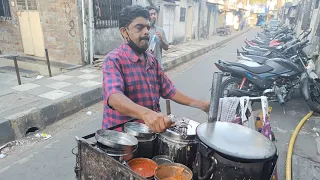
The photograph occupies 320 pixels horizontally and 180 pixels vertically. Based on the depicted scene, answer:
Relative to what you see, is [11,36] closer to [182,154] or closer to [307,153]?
[182,154]

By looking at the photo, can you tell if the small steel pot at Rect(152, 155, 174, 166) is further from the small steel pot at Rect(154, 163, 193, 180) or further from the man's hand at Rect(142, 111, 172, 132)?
the man's hand at Rect(142, 111, 172, 132)

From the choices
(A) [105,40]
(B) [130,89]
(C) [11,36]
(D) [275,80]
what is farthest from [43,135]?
(C) [11,36]

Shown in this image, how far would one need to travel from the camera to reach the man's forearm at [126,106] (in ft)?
4.71

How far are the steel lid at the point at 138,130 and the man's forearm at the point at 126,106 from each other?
0.44 ft

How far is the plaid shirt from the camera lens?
1.69 m

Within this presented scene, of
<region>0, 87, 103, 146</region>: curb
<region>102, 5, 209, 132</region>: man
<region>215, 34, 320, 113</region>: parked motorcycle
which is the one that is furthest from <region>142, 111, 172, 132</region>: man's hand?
<region>215, 34, 320, 113</region>: parked motorcycle

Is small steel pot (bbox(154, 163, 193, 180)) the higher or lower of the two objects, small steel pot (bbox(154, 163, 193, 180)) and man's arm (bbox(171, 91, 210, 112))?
the lower

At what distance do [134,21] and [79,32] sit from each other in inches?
258

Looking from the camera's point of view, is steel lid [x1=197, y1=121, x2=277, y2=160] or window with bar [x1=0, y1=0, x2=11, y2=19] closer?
steel lid [x1=197, y1=121, x2=277, y2=160]

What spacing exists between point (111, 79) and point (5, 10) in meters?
10.5

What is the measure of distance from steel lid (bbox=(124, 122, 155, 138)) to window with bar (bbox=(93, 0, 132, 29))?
7.30m

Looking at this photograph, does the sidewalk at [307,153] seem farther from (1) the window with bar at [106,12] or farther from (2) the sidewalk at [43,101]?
(1) the window with bar at [106,12]

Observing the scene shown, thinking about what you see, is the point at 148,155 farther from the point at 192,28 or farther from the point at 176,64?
the point at 192,28

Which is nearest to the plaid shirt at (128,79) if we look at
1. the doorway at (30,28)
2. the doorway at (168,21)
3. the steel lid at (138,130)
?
the steel lid at (138,130)
